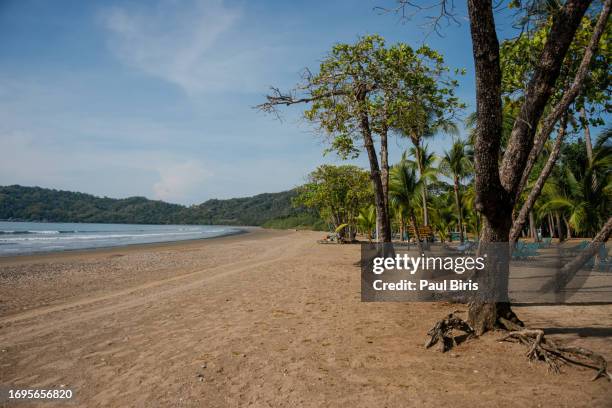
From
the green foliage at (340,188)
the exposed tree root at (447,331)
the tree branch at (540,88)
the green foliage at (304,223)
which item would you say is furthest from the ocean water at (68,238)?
the tree branch at (540,88)

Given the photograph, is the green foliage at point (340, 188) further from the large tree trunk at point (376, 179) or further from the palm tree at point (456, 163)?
the large tree trunk at point (376, 179)

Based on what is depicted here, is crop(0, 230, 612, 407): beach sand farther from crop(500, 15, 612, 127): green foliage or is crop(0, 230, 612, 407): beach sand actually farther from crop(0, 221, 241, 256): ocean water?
crop(0, 221, 241, 256): ocean water

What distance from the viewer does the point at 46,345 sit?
16.7 ft

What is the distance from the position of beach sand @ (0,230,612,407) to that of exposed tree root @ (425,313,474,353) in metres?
0.16

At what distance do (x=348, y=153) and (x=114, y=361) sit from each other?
7.20 metres

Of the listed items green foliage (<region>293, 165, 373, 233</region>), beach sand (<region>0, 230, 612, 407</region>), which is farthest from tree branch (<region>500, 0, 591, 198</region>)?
green foliage (<region>293, 165, 373, 233</region>)

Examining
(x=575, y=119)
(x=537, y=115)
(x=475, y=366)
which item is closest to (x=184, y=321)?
(x=475, y=366)

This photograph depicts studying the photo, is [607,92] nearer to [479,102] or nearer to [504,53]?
[504,53]

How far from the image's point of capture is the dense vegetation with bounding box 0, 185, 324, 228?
108 metres

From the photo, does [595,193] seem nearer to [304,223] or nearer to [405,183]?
[405,183]

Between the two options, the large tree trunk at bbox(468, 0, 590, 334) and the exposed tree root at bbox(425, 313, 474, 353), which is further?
the exposed tree root at bbox(425, 313, 474, 353)

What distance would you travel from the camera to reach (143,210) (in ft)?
494

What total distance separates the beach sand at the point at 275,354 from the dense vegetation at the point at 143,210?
70.0 m

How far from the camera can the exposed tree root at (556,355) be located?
3.30 m
